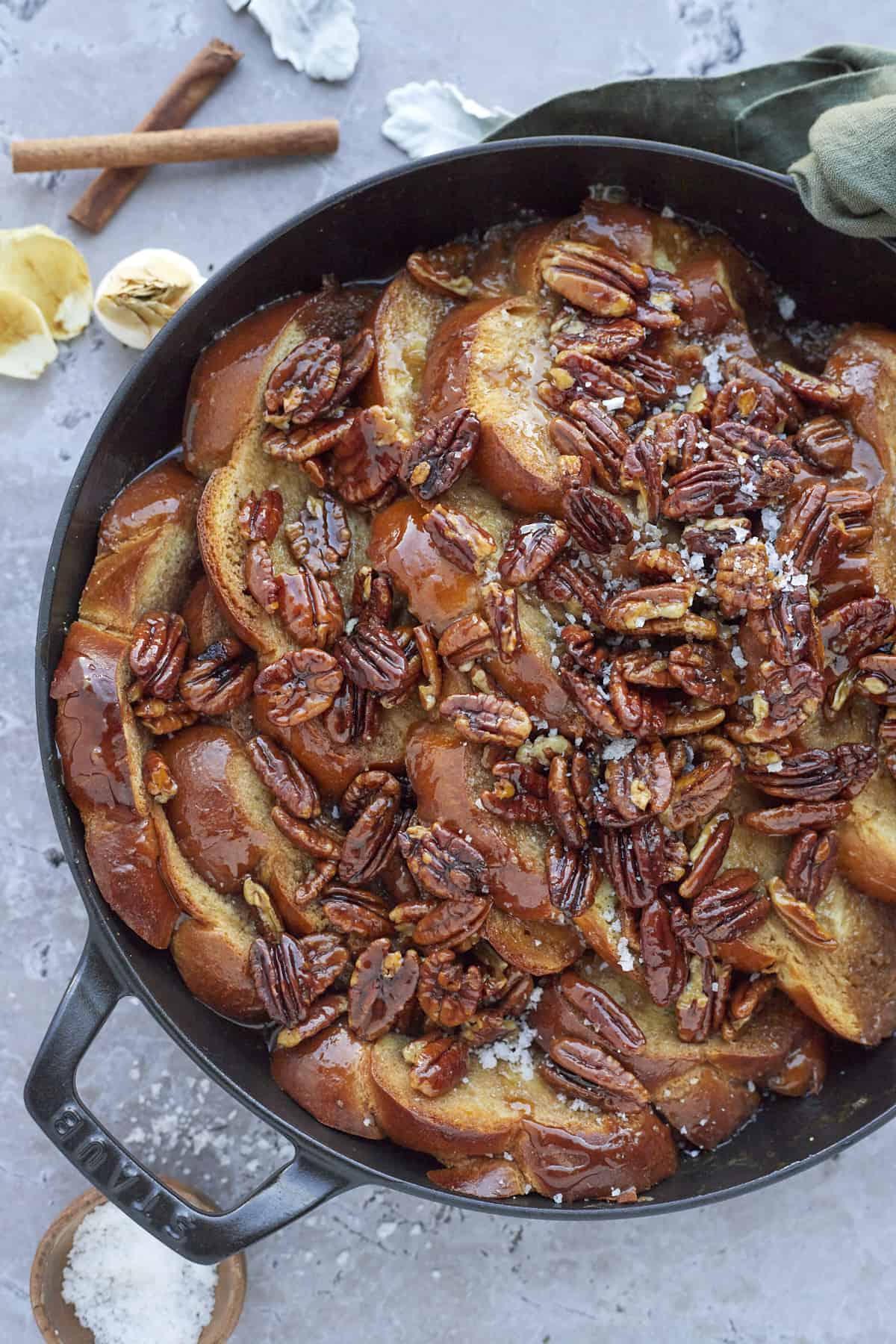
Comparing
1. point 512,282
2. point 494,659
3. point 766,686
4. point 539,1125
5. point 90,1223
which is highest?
point 512,282

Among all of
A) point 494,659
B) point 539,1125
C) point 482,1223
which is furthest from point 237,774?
point 482,1223

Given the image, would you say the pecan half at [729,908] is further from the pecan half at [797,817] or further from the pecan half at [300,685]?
the pecan half at [300,685]

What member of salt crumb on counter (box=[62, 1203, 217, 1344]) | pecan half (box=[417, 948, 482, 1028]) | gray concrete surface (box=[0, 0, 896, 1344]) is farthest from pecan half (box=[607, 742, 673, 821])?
salt crumb on counter (box=[62, 1203, 217, 1344])

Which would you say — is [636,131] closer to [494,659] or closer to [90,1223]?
[494,659]

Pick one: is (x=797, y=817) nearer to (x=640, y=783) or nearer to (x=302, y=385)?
(x=640, y=783)

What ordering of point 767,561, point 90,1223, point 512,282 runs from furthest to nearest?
point 90,1223 < point 512,282 < point 767,561

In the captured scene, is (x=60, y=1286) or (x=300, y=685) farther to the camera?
(x=60, y=1286)

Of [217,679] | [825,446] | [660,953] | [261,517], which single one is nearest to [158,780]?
[217,679]

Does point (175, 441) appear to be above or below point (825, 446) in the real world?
above
